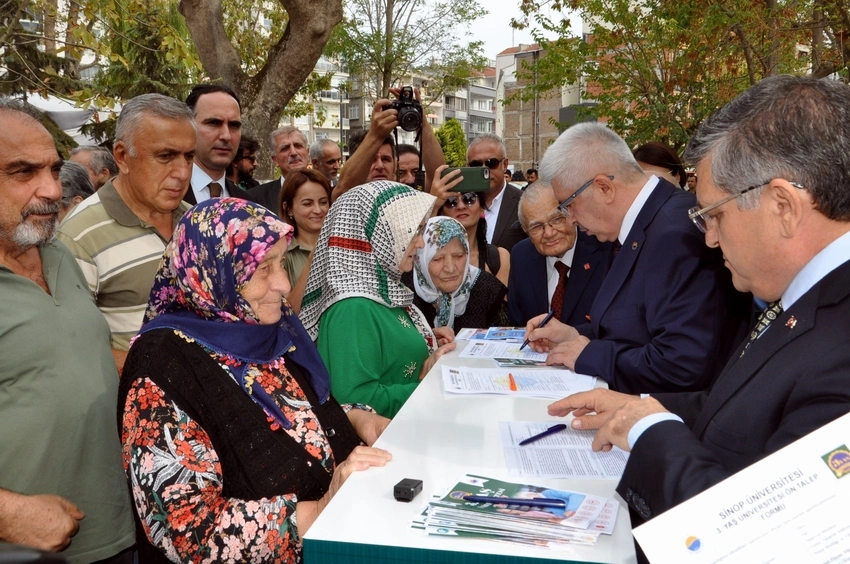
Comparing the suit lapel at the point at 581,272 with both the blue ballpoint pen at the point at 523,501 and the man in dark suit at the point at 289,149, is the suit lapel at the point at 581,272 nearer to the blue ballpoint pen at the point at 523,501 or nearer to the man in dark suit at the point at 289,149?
the blue ballpoint pen at the point at 523,501

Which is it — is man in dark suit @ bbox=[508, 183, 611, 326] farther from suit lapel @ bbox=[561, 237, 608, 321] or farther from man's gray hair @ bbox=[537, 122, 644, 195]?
man's gray hair @ bbox=[537, 122, 644, 195]

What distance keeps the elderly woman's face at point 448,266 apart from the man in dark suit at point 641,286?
3.02ft

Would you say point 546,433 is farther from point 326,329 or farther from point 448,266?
point 448,266

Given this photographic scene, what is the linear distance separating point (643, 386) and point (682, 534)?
170cm

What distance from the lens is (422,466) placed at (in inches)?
77.8

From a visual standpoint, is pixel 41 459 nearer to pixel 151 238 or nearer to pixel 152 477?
pixel 152 477

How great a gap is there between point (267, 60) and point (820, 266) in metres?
8.36

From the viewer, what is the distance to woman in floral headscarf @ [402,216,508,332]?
166 inches

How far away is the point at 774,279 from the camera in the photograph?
162 centimetres

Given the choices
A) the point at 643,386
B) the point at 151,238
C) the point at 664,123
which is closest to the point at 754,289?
the point at 643,386

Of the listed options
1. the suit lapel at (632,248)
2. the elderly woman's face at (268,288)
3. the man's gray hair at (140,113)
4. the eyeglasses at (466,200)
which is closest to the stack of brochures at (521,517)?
the elderly woman's face at (268,288)

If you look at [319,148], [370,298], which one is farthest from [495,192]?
[370,298]

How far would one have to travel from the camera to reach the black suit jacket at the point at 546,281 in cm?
411

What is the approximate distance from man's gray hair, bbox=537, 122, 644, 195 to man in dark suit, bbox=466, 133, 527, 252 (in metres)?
2.94
